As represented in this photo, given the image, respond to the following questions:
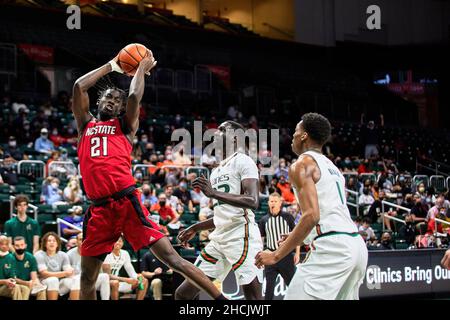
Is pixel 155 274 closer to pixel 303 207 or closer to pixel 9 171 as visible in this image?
pixel 9 171

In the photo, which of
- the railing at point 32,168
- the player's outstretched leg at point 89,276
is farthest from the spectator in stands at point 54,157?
the player's outstretched leg at point 89,276

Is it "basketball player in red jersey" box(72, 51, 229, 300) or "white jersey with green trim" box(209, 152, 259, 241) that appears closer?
"basketball player in red jersey" box(72, 51, 229, 300)

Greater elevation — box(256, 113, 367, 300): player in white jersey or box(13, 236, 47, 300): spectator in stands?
box(256, 113, 367, 300): player in white jersey

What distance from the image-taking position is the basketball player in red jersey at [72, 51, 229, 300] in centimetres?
552

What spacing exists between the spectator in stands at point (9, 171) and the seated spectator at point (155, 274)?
378 centimetres

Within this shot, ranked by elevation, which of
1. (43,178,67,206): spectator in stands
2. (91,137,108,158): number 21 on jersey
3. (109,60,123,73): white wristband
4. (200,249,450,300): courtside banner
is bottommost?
(200,249,450,300): courtside banner

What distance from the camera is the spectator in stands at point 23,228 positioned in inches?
395

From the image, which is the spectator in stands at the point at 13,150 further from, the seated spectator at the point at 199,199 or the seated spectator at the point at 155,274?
the seated spectator at the point at 155,274

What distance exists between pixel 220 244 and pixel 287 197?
31.9 ft

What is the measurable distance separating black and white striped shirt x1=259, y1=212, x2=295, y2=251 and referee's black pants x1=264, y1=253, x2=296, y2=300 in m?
0.35

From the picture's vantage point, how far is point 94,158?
5648mm

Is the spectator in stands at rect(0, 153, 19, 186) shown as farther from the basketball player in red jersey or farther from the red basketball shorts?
the red basketball shorts

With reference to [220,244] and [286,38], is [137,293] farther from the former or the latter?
[286,38]

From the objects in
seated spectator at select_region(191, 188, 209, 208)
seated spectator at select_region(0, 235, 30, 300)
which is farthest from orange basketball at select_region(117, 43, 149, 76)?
seated spectator at select_region(191, 188, 209, 208)
